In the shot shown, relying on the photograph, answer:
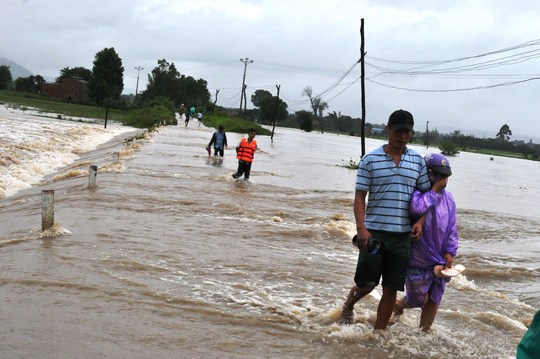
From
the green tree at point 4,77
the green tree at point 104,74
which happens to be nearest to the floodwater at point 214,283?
the green tree at point 104,74

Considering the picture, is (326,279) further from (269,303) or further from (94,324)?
(94,324)

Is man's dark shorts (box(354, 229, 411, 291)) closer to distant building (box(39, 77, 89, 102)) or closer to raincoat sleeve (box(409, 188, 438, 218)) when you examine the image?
raincoat sleeve (box(409, 188, 438, 218))

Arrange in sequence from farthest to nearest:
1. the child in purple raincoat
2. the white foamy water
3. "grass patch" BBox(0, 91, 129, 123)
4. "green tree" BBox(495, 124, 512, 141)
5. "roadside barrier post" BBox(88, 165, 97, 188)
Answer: "green tree" BBox(495, 124, 512, 141), "grass patch" BBox(0, 91, 129, 123), the white foamy water, "roadside barrier post" BBox(88, 165, 97, 188), the child in purple raincoat

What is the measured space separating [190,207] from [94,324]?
6.64 m

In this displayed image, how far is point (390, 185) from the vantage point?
4.30 meters

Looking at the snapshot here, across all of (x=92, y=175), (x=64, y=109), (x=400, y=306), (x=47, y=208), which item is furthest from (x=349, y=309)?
(x=64, y=109)

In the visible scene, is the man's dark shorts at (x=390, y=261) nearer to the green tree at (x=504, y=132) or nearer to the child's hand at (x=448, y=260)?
the child's hand at (x=448, y=260)

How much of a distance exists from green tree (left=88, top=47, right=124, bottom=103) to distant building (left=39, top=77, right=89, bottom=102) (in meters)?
7.97

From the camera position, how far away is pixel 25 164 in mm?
19047

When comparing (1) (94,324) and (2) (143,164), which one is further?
(2) (143,164)

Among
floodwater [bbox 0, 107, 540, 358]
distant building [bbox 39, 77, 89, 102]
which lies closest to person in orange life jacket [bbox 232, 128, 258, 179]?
floodwater [bbox 0, 107, 540, 358]

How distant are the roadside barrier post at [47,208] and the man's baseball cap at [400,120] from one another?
17.4ft

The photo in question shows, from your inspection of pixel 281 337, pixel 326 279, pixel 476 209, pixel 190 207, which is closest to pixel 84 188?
pixel 190 207

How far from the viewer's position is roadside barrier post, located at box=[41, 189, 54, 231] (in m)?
7.58
